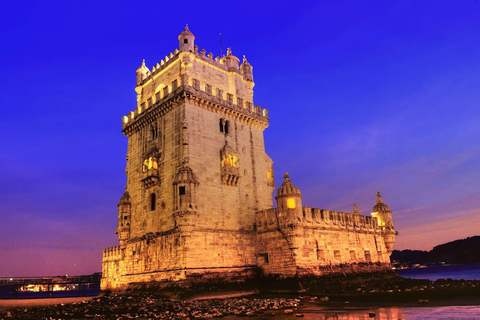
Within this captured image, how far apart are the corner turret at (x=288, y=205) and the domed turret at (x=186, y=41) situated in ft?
50.9

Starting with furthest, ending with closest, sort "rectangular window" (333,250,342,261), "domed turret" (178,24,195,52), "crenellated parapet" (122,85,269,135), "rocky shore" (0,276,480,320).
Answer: "rectangular window" (333,250,342,261) → "domed turret" (178,24,195,52) → "crenellated parapet" (122,85,269,135) → "rocky shore" (0,276,480,320)

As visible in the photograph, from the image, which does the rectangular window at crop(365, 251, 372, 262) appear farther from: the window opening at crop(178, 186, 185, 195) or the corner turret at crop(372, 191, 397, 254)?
the window opening at crop(178, 186, 185, 195)

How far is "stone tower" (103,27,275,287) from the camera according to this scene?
2966 centimetres

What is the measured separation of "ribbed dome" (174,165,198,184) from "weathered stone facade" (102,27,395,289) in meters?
0.09

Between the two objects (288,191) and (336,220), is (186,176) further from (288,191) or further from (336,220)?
(336,220)

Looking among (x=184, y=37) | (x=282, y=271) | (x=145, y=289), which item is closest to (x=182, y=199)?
(x=145, y=289)

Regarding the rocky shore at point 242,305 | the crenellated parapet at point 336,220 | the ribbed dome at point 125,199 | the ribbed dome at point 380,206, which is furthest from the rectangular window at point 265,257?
the ribbed dome at point 380,206

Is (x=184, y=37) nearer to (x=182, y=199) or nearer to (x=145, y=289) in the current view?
(x=182, y=199)

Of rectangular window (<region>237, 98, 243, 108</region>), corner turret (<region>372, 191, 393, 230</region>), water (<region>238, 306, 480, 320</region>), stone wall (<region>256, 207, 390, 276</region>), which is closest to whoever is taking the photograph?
water (<region>238, 306, 480, 320</region>)

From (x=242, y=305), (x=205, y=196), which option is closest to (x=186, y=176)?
(x=205, y=196)

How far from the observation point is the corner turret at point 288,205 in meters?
31.1

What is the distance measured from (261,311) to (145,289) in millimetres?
14493

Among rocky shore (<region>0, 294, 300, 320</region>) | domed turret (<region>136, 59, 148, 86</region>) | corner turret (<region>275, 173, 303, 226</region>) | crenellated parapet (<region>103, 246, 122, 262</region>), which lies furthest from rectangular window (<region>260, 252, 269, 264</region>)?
domed turret (<region>136, 59, 148, 86</region>)

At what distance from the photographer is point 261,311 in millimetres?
19422
